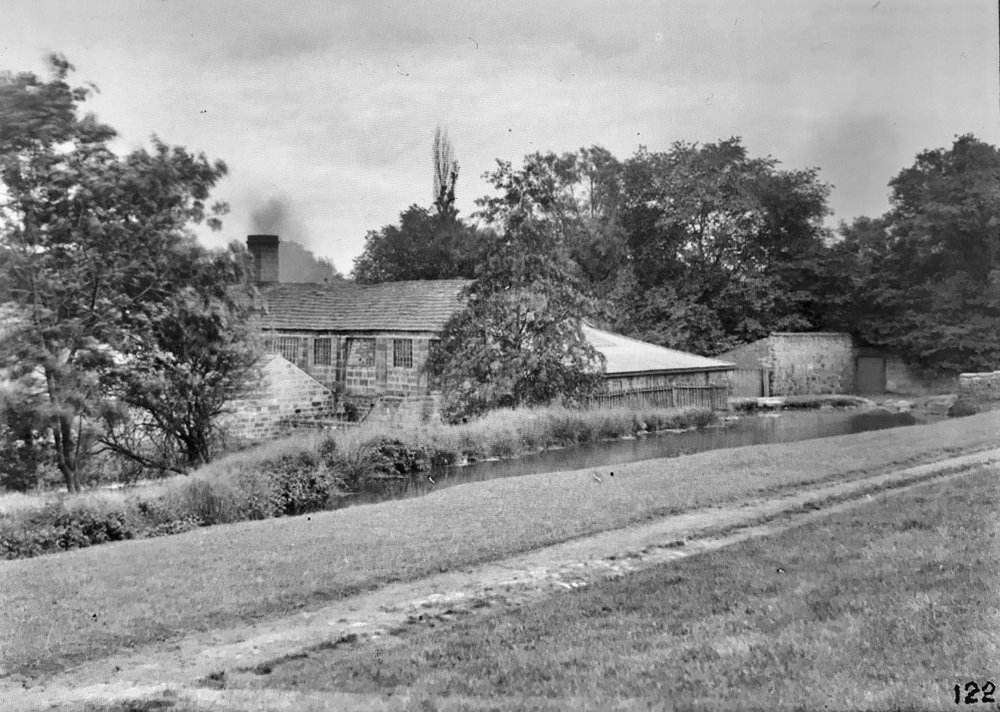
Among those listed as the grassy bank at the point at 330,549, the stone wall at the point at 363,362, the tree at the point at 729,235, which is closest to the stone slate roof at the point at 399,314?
the stone wall at the point at 363,362

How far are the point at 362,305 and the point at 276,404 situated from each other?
3.96 meters

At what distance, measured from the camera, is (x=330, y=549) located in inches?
293

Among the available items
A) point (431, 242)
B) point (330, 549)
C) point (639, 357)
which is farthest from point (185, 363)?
point (639, 357)

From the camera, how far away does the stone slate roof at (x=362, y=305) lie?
8.85 metres

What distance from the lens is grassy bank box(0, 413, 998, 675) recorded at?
18.4ft

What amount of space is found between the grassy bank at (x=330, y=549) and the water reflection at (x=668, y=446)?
34 cm

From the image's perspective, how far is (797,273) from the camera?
→ 970cm

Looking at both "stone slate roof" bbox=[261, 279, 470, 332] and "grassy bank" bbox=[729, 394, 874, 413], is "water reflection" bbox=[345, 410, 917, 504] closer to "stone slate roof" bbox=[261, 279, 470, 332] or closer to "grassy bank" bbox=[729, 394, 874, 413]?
"grassy bank" bbox=[729, 394, 874, 413]

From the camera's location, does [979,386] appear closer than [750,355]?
No

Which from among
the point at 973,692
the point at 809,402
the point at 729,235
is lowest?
the point at 973,692

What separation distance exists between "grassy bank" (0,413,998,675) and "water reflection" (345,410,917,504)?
338mm

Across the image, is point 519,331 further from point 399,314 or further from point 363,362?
point 363,362

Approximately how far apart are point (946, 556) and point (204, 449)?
6258 millimetres

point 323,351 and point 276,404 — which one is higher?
point 323,351
